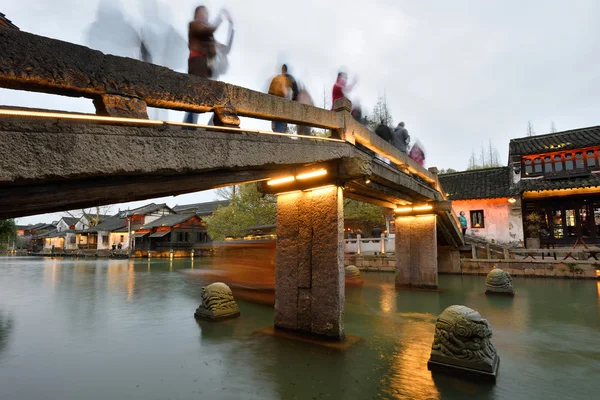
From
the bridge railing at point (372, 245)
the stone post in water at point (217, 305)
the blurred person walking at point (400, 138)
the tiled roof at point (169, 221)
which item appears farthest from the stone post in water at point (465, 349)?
the tiled roof at point (169, 221)

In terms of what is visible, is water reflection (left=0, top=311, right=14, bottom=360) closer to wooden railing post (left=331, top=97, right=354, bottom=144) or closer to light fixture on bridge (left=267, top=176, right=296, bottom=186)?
light fixture on bridge (left=267, top=176, right=296, bottom=186)

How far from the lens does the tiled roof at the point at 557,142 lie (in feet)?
64.8

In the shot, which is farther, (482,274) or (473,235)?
(473,235)

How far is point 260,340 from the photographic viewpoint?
20.4 ft

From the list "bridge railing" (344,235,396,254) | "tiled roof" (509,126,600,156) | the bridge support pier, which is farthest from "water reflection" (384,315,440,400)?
"tiled roof" (509,126,600,156)

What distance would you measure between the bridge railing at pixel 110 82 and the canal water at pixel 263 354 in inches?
138

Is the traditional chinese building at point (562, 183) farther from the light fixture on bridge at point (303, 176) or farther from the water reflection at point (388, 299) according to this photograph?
the light fixture on bridge at point (303, 176)

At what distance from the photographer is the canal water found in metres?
4.25

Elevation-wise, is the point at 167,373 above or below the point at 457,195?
below

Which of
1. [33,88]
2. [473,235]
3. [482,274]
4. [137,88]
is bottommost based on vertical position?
[482,274]

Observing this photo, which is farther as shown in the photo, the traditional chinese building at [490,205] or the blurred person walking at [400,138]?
the traditional chinese building at [490,205]

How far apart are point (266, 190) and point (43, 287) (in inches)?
536

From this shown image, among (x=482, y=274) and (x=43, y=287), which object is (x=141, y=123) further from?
(x=482, y=274)

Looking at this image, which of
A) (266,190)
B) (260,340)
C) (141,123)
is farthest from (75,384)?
(266,190)
